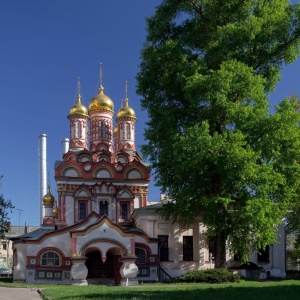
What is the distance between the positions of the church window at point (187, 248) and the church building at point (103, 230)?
0.06m

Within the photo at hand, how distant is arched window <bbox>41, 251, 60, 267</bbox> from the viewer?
91.2 ft

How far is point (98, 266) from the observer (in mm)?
29203

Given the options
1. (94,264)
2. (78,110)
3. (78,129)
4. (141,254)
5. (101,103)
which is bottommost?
(94,264)

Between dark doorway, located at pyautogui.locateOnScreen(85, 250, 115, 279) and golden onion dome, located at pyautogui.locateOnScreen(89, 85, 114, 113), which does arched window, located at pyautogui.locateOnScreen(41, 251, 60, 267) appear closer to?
dark doorway, located at pyautogui.locateOnScreen(85, 250, 115, 279)

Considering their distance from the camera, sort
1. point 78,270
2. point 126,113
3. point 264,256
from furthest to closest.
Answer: point 126,113 < point 264,256 < point 78,270

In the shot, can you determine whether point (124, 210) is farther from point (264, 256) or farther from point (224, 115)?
point (224, 115)

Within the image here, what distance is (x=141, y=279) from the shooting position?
27.5 metres

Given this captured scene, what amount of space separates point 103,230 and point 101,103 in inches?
545

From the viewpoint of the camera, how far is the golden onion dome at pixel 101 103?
37.9m

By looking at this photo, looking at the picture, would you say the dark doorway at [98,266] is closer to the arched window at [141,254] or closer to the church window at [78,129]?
the arched window at [141,254]

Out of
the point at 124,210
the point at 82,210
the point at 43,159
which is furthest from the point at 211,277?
the point at 43,159

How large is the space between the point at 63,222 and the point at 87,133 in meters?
8.98

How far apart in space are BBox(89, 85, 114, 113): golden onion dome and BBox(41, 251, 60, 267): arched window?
1344 centimetres

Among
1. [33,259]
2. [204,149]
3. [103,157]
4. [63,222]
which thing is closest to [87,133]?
[103,157]
